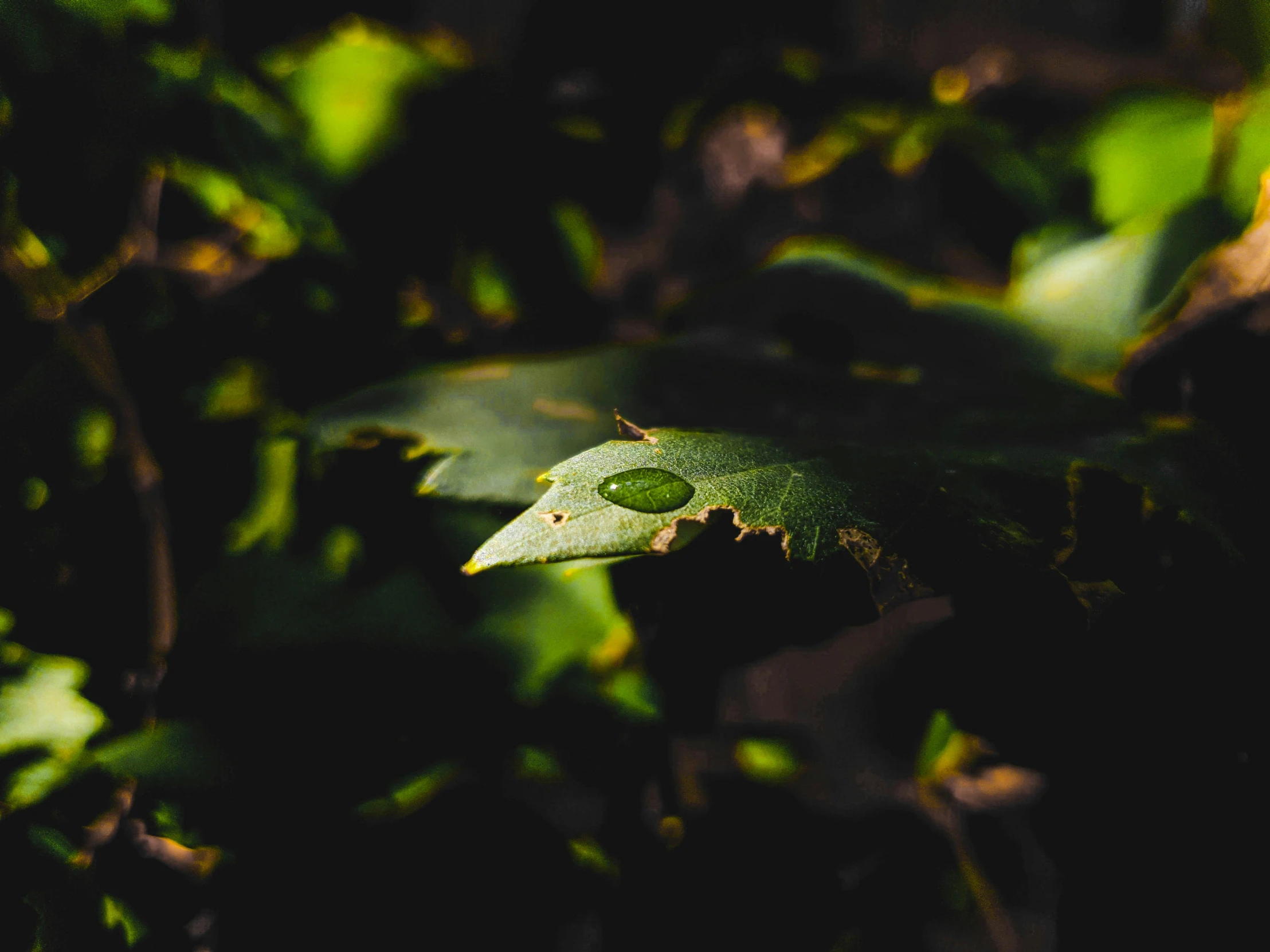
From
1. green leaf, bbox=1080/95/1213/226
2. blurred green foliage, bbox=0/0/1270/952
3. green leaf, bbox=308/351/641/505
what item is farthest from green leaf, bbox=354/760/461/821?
green leaf, bbox=1080/95/1213/226

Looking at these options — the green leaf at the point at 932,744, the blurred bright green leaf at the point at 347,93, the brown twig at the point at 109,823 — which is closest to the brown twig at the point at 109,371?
the brown twig at the point at 109,823

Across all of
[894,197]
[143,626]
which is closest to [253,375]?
[143,626]

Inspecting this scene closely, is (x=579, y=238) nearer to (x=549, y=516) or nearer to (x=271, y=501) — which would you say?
(x=271, y=501)

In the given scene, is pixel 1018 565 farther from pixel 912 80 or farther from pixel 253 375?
pixel 912 80

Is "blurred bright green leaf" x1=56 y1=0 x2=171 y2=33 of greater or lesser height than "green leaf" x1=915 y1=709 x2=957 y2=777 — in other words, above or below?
above

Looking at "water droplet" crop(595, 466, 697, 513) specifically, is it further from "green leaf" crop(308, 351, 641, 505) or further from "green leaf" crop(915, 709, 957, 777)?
"green leaf" crop(915, 709, 957, 777)

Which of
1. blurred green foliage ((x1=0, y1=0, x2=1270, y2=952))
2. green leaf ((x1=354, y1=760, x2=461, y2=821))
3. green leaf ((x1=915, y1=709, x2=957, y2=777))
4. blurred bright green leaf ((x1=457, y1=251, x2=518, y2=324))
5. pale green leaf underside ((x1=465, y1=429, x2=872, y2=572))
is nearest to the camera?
pale green leaf underside ((x1=465, y1=429, x2=872, y2=572))

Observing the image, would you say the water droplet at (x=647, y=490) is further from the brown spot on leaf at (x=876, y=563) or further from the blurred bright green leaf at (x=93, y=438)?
the blurred bright green leaf at (x=93, y=438)
